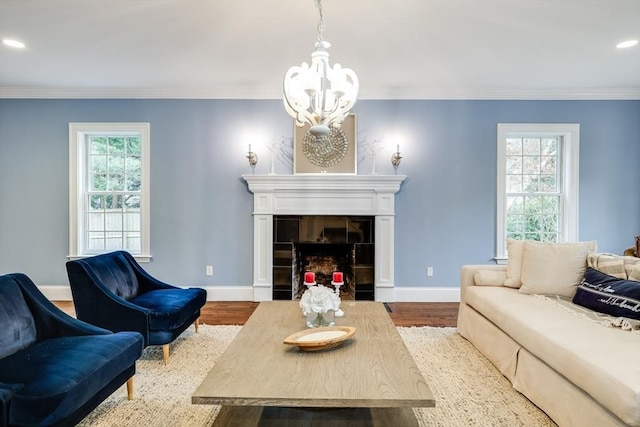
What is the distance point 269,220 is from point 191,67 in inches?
74.2

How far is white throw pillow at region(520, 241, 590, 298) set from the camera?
2742 mm

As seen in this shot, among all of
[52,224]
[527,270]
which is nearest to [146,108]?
[52,224]

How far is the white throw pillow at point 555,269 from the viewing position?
2742 millimetres

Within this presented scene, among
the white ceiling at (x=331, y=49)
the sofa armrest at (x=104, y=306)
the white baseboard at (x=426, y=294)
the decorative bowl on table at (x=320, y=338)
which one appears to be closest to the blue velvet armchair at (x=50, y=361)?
the sofa armrest at (x=104, y=306)

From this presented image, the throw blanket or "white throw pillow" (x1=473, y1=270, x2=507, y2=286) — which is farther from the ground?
"white throw pillow" (x1=473, y1=270, x2=507, y2=286)

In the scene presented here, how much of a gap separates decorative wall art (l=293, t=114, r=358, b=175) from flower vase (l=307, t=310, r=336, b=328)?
2.40 metres

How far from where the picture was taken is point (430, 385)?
90.8 inches

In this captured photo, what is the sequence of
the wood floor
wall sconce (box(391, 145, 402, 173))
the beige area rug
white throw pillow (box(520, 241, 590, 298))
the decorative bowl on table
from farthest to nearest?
wall sconce (box(391, 145, 402, 173)) < the wood floor < white throw pillow (box(520, 241, 590, 298)) < the beige area rug < the decorative bowl on table

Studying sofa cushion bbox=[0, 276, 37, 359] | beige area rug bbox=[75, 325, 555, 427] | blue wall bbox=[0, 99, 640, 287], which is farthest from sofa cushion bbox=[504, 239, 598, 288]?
sofa cushion bbox=[0, 276, 37, 359]

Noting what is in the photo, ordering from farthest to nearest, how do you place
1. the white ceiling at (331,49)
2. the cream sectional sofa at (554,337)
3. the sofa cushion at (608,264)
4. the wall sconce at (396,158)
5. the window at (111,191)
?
the window at (111,191)
the wall sconce at (396,158)
the white ceiling at (331,49)
the sofa cushion at (608,264)
the cream sectional sofa at (554,337)

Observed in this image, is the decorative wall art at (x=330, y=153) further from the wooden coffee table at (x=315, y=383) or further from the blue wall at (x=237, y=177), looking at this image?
the wooden coffee table at (x=315, y=383)

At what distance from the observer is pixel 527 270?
2.87m

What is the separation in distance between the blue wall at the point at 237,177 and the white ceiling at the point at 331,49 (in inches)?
8.0

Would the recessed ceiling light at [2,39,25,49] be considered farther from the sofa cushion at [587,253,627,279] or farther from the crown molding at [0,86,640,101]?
the sofa cushion at [587,253,627,279]
